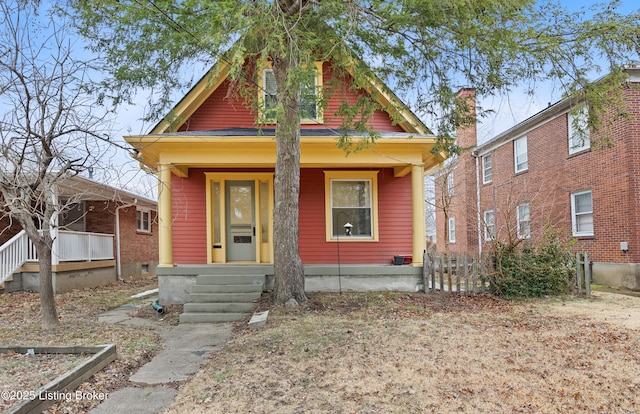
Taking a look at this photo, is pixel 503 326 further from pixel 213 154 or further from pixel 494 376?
pixel 213 154

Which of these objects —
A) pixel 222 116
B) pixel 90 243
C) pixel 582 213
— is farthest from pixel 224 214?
pixel 582 213

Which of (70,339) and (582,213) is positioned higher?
(582,213)

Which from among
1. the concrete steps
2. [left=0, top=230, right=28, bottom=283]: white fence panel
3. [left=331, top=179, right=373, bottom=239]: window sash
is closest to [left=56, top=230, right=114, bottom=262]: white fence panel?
[left=0, top=230, right=28, bottom=283]: white fence panel

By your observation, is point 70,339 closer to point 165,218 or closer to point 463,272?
point 165,218

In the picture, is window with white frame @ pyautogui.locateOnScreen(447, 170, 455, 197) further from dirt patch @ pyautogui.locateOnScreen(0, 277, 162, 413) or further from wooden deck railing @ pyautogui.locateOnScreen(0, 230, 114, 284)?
wooden deck railing @ pyautogui.locateOnScreen(0, 230, 114, 284)

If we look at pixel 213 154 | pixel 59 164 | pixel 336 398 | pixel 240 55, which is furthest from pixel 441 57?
pixel 59 164

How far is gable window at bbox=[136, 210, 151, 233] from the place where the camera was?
18375 millimetres

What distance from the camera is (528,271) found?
990cm

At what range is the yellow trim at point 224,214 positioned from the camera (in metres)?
11.2

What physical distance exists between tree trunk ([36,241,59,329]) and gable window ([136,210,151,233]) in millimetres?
11160

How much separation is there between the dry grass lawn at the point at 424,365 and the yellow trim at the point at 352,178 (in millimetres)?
3375

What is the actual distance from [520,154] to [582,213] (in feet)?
13.8

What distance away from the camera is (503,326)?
22.8ft

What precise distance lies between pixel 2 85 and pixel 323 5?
528 cm
